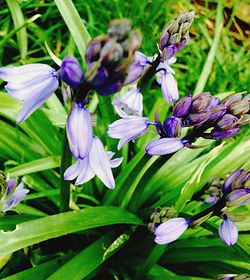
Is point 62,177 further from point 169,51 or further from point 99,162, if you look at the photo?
point 169,51

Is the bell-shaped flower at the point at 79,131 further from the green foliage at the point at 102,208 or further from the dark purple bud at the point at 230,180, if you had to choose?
the dark purple bud at the point at 230,180

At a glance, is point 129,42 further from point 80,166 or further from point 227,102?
point 227,102

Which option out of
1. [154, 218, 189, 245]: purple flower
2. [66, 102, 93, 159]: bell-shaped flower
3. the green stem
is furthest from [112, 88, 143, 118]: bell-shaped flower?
[66, 102, 93, 159]: bell-shaped flower

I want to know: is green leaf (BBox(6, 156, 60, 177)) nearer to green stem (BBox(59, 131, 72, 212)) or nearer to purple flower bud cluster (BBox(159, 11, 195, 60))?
green stem (BBox(59, 131, 72, 212))

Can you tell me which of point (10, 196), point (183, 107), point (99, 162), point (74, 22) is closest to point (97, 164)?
point (99, 162)

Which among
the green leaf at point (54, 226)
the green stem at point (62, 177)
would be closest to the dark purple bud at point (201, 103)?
the green stem at point (62, 177)

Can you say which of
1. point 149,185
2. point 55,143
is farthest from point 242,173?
point 55,143

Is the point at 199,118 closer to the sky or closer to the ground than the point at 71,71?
closer to the ground

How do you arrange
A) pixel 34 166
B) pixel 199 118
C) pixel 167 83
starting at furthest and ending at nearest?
pixel 34 166 → pixel 167 83 → pixel 199 118
